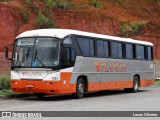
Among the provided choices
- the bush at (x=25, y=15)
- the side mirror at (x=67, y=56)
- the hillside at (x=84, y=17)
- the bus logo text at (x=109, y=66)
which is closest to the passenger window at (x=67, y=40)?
the side mirror at (x=67, y=56)

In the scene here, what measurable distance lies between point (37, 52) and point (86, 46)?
9.44 feet

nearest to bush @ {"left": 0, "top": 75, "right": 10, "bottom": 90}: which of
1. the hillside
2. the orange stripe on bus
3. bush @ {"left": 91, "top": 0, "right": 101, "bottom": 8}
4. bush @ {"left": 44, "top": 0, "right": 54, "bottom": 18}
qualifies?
the orange stripe on bus

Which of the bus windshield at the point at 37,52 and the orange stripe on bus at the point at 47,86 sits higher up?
the bus windshield at the point at 37,52

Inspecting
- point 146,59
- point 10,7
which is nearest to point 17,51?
point 146,59

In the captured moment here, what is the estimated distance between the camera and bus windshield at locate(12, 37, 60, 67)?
19.7m

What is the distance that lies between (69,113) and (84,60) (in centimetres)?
727

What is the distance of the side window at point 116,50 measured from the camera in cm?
2452

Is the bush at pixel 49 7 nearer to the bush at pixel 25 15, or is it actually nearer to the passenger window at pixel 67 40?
the bush at pixel 25 15

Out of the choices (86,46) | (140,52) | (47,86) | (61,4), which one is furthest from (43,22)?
(47,86)

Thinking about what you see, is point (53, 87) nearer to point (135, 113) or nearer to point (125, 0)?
point (135, 113)

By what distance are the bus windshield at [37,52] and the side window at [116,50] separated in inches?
Result: 207

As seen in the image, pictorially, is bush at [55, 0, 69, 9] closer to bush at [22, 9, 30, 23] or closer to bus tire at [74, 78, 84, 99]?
bush at [22, 9, 30, 23]

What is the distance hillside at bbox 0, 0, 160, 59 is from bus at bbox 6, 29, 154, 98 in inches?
744

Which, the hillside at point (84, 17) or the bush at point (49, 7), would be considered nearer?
the hillside at point (84, 17)
